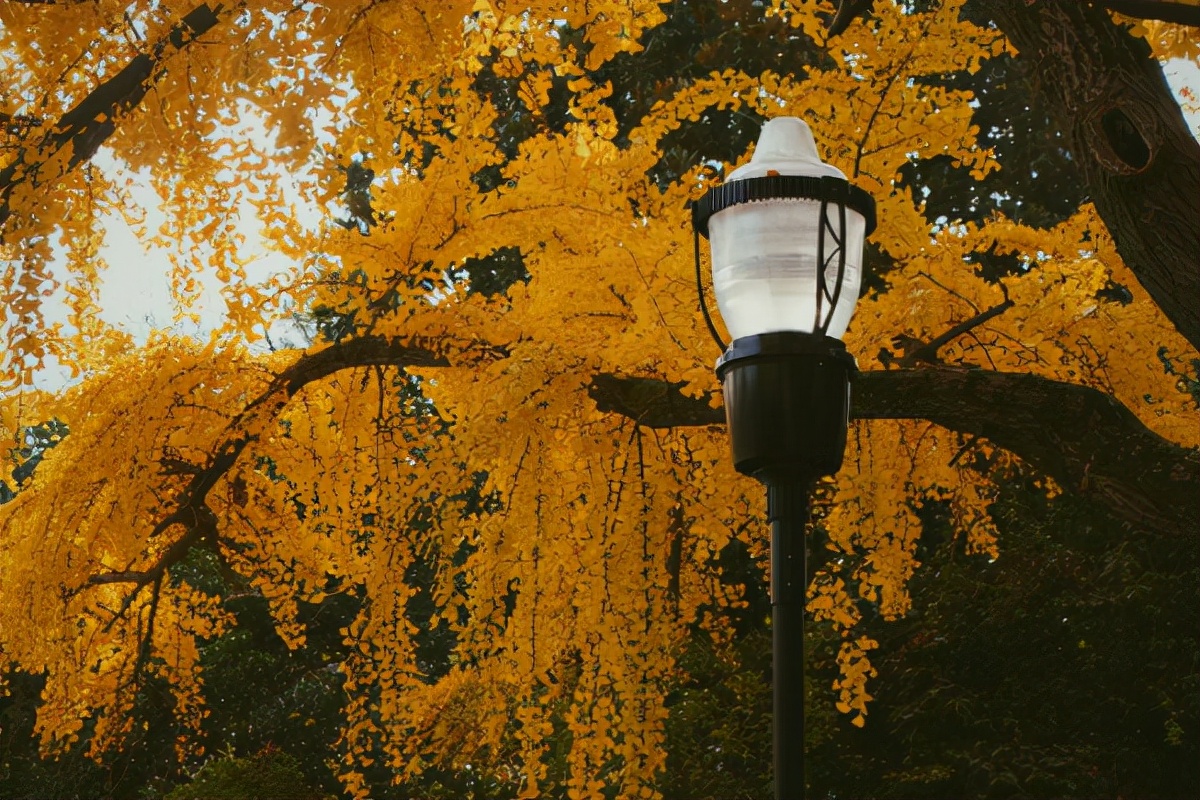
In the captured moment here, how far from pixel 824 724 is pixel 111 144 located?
4952 millimetres

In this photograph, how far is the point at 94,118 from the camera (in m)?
3.12

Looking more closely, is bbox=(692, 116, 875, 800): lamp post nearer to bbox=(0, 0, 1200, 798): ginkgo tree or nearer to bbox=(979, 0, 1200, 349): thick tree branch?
bbox=(0, 0, 1200, 798): ginkgo tree

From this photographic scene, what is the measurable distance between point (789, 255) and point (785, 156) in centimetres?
25

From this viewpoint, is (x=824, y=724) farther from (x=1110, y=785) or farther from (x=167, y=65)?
(x=167, y=65)

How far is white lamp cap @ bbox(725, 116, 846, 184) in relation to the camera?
2320mm

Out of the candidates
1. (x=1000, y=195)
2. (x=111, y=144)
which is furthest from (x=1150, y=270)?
(x=1000, y=195)

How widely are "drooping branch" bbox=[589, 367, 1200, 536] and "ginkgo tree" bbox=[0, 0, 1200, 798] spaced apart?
11 mm

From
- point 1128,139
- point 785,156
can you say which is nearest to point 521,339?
point 1128,139

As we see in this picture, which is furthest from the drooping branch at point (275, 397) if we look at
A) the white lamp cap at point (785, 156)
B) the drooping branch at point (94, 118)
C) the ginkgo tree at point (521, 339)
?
the white lamp cap at point (785, 156)

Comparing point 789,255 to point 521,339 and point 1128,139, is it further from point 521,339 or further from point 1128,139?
point 521,339

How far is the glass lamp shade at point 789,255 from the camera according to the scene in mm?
2207

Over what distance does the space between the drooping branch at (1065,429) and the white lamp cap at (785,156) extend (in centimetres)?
162

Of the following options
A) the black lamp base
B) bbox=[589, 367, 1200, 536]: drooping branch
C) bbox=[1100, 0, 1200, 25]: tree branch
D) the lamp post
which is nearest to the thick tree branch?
bbox=[589, 367, 1200, 536]: drooping branch

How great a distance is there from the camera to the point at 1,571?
5.89 m
